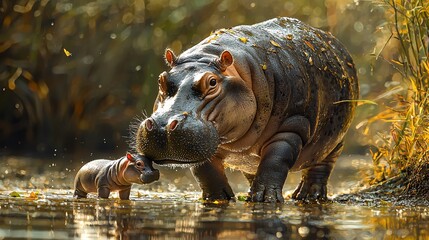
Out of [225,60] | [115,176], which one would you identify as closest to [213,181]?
[115,176]

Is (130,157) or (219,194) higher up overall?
(130,157)

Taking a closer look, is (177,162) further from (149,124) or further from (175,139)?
(149,124)

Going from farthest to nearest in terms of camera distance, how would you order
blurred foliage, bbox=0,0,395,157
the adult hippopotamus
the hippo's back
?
blurred foliage, bbox=0,0,395,157, the hippo's back, the adult hippopotamus

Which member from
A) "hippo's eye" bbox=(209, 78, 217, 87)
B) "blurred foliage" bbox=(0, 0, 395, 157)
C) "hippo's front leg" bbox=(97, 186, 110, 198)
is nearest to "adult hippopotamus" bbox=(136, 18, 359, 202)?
"hippo's eye" bbox=(209, 78, 217, 87)

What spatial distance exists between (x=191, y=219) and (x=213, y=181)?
2.02 meters

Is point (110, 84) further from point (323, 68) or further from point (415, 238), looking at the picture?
point (415, 238)

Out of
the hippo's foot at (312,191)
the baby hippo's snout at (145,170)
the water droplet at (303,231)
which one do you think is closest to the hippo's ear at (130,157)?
the baby hippo's snout at (145,170)

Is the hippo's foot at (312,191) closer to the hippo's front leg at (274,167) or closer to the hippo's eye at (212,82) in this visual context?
the hippo's front leg at (274,167)

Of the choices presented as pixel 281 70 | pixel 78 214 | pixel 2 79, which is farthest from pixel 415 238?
pixel 2 79

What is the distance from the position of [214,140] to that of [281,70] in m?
1.06

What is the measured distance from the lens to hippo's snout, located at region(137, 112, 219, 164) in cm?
730

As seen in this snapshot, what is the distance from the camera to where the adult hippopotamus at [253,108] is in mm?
7469

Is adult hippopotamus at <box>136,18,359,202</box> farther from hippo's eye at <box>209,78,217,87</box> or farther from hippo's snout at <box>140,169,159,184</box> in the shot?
hippo's snout at <box>140,169,159,184</box>

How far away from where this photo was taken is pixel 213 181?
8.30m
